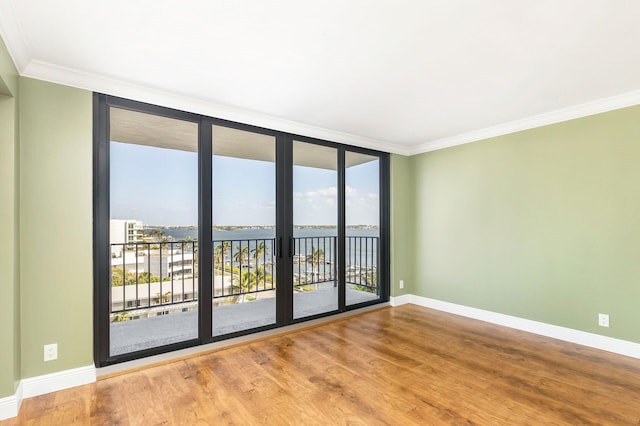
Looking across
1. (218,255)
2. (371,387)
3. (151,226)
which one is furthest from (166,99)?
(371,387)

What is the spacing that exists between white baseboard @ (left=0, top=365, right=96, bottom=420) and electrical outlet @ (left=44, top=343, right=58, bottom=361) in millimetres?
126

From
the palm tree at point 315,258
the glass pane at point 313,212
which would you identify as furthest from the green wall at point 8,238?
the palm tree at point 315,258

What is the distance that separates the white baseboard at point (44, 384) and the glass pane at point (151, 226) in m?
0.62

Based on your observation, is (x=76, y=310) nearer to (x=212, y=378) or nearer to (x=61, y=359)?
(x=61, y=359)

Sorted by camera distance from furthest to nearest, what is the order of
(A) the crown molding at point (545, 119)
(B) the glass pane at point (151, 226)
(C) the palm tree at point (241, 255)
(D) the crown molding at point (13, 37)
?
(C) the palm tree at point (241, 255) → (B) the glass pane at point (151, 226) → (A) the crown molding at point (545, 119) → (D) the crown molding at point (13, 37)

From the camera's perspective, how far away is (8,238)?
213 centimetres

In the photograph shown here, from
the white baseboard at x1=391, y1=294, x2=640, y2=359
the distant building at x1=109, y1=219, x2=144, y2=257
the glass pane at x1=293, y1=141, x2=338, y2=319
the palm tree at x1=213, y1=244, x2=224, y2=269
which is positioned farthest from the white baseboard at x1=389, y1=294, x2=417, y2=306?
the distant building at x1=109, y1=219, x2=144, y2=257

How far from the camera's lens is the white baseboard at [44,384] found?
2.09 metres

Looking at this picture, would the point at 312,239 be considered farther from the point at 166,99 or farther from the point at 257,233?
the point at 166,99

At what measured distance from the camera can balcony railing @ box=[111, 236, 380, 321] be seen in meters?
4.12

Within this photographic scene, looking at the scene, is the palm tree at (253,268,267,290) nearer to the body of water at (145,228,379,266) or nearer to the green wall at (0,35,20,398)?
the body of water at (145,228,379,266)

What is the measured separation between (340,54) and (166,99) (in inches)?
66.8

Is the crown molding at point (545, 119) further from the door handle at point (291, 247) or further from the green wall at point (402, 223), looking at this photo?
the door handle at point (291, 247)

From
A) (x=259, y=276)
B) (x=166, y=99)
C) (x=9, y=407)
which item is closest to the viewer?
(x=9, y=407)
